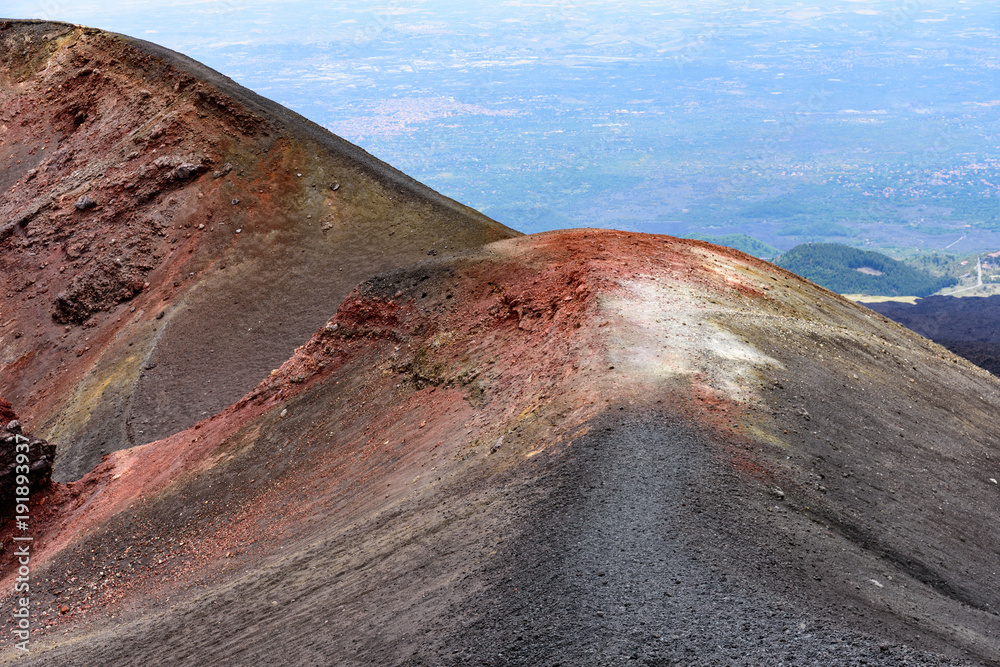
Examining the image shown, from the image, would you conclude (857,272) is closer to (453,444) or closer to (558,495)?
(453,444)

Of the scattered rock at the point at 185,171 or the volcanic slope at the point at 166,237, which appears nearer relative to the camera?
the volcanic slope at the point at 166,237

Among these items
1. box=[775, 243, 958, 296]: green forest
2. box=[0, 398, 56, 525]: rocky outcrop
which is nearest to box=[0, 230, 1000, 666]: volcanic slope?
box=[0, 398, 56, 525]: rocky outcrop

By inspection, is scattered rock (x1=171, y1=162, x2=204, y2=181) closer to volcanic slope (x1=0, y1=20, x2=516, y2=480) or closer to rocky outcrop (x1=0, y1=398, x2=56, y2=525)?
volcanic slope (x1=0, y1=20, x2=516, y2=480)

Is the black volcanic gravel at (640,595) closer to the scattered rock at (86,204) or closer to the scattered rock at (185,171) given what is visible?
the scattered rock at (185,171)

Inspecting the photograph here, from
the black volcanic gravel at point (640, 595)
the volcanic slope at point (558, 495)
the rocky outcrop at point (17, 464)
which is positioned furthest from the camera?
the rocky outcrop at point (17, 464)

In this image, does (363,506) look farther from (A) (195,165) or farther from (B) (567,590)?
(A) (195,165)

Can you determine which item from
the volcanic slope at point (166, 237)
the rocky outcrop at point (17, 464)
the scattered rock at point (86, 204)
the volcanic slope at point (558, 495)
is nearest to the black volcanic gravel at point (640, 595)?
the volcanic slope at point (558, 495)

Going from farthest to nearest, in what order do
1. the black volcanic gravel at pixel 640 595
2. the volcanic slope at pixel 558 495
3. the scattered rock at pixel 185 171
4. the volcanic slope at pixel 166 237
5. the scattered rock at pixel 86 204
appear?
the scattered rock at pixel 185 171 < the scattered rock at pixel 86 204 < the volcanic slope at pixel 166 237 < the volcanic slope at pixel 558 495 < the black volcanic gravel at pixel 640 595
